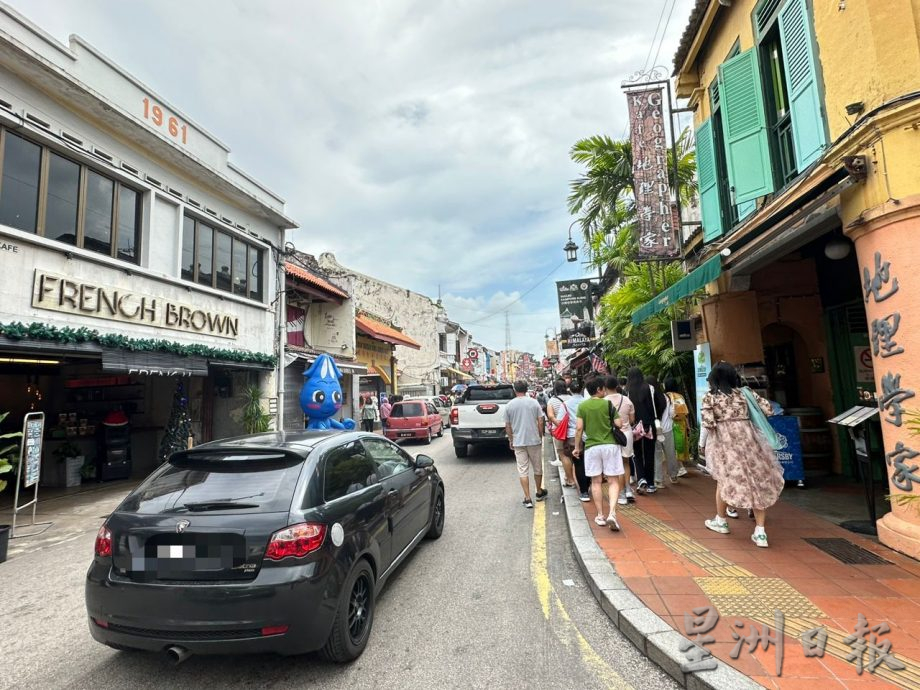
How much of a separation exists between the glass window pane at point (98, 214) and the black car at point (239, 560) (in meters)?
7.01

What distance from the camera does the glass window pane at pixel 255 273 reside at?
1280 cm

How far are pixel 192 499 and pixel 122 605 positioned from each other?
2.16 ft

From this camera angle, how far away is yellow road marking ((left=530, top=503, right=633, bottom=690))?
2.90 metres

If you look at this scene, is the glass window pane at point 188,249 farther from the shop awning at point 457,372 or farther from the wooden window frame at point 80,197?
the shop awning at point 457,372

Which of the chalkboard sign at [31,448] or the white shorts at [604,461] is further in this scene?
the chalkboard sign at [31,448]

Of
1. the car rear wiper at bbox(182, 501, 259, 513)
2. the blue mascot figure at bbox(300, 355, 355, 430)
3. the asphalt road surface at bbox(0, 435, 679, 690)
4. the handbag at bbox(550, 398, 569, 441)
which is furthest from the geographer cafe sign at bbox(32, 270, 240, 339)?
the handbag at bbox(550, 398, 569, 441)

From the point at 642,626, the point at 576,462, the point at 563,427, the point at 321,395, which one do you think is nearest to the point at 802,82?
the point at 563,427

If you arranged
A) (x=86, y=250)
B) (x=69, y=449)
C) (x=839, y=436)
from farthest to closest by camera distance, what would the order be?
(x=69, y=449) → (x=86, y=250) → (x=839, y=436)

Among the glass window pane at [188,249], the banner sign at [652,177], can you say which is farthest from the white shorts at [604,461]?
the glass window pane at [188,249]

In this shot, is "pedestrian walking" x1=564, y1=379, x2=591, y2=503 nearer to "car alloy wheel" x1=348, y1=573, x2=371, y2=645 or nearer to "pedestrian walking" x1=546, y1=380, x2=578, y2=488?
"pedestrian walking" x1=546, y1=380, x2=578, y2=488

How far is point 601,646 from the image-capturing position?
3.24 m

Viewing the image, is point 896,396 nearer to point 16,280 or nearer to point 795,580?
point 795,580

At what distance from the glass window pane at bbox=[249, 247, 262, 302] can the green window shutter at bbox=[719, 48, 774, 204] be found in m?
11.3

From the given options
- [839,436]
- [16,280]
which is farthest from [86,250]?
[839,436]
